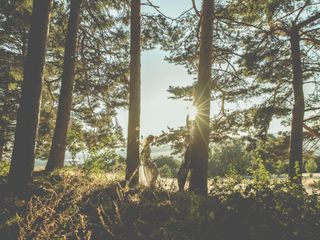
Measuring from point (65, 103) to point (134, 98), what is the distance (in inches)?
105

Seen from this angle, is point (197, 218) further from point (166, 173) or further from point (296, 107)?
point (296, 107)

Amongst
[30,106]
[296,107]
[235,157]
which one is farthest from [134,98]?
[296,107]

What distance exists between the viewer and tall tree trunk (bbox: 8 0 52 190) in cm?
688

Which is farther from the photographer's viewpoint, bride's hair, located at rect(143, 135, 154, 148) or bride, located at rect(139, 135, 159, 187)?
bride's hair, located at rect(143, 135, 154, 148)

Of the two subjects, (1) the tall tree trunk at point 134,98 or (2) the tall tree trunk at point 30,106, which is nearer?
(2) the tall tree trunk at point 30,106

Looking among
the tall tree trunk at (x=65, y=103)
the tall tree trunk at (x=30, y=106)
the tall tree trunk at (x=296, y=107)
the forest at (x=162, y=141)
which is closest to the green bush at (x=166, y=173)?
the forest at (x=162, y=141)

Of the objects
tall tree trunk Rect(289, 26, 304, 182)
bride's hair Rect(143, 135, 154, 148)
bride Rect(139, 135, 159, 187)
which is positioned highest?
tall tree trunk Rect(289, 26, 304, 182)

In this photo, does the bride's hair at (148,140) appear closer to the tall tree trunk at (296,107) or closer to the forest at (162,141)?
the forest at (162,141)

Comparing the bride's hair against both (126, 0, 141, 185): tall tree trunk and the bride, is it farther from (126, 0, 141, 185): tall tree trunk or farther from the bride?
(126, 0, 141, 185): tall tree trunk

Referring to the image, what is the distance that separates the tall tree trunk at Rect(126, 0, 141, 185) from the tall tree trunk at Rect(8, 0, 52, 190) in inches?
117

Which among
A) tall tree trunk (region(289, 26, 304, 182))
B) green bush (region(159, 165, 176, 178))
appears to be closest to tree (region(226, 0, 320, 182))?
tall tree trunk (region(289, 26, 304, 182))

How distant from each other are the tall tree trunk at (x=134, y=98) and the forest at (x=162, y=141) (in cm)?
3

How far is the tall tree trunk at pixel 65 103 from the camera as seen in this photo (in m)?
10.6

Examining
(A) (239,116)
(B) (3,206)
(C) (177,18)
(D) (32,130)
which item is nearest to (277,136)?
(A) (239,116)
